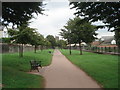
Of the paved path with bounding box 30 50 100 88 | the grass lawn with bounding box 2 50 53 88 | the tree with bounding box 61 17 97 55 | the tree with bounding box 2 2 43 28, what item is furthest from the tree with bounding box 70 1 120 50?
the tree with bounding box 61 17 97 55

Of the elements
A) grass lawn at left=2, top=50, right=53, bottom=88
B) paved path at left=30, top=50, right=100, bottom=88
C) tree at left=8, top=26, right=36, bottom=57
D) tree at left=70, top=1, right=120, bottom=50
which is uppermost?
tree at left=70, top=1, right=120, bottom=50

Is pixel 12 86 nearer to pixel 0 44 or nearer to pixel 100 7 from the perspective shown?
pixel 100 7

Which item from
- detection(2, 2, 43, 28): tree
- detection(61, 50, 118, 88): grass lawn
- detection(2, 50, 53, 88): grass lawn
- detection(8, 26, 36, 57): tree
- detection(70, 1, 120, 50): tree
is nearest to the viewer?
detection(2, 50, 53, 88): grass lawn

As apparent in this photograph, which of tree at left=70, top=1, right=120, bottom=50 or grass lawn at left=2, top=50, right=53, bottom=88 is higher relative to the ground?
tree at left=70, top=1, right=120, bottom=50

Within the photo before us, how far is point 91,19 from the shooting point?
14.1 metres

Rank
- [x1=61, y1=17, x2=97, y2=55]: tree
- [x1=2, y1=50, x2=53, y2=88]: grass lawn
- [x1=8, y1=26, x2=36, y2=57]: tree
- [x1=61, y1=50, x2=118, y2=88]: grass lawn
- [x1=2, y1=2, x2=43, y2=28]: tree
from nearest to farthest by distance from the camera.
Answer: [x1=2, y1=50, x2=53, y2=88]: grass lawn < [x1=61, y1=50, x2=118, y2=88]: grass lawn < [x1=2, y1=2, x2=43, y2=28]: tree < [x1=8, y1=26, x2=36, y2=57]: tree < [x1=61, y1=17, x2=97, y2=55]: tree

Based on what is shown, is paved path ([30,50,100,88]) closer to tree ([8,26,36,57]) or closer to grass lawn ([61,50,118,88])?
grass lawn ([61,50,118,88])

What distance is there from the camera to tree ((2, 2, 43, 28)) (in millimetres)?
10416

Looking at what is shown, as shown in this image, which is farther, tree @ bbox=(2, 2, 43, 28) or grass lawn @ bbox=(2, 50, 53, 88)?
tree @ bbox=(2, 2, 43, 28)

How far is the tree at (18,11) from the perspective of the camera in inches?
410

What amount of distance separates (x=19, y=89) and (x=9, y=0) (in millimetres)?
5080

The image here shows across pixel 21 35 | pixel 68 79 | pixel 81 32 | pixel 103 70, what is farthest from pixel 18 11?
pixel 81 32

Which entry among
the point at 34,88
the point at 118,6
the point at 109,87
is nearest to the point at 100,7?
the point at 118,6

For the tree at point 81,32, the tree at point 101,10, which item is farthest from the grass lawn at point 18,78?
the tree at point 81,32
